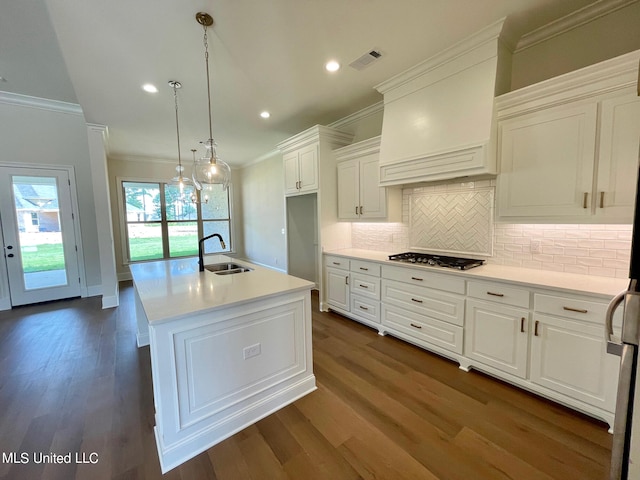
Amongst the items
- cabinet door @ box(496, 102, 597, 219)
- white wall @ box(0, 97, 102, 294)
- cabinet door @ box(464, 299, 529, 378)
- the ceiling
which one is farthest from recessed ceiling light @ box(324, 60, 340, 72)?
white wall @ box(0, 97, 102, 294)

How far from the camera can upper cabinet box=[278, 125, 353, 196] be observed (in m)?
3.76

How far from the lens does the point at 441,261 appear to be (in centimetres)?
273

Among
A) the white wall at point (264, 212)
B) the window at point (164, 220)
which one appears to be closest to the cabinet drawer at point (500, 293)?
the white wall at point (264, 212)

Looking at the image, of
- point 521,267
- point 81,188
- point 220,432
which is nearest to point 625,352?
point 220,432

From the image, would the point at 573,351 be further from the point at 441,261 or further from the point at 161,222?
the point at 161,222

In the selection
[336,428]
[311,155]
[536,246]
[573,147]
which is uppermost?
[311,155]

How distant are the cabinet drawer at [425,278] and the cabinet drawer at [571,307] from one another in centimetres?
56

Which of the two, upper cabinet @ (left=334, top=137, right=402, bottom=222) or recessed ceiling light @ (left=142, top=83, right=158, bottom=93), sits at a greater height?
recessed ceiling light @ (left=142, top=83, right=158, bottom=93)

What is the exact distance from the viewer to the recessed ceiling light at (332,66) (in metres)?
2.60

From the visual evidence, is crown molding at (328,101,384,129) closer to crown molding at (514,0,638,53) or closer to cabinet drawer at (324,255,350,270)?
crown molding at (514,0,638,53)

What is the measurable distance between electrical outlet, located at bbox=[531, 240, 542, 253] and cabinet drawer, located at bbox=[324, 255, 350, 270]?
6.34 feet

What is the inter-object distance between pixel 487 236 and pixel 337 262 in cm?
180

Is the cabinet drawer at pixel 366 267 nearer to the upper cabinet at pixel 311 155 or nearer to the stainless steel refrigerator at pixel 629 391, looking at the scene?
the upper cabinet at pixel 311 155

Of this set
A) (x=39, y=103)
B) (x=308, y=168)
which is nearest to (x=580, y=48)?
(x=308, y=168)
